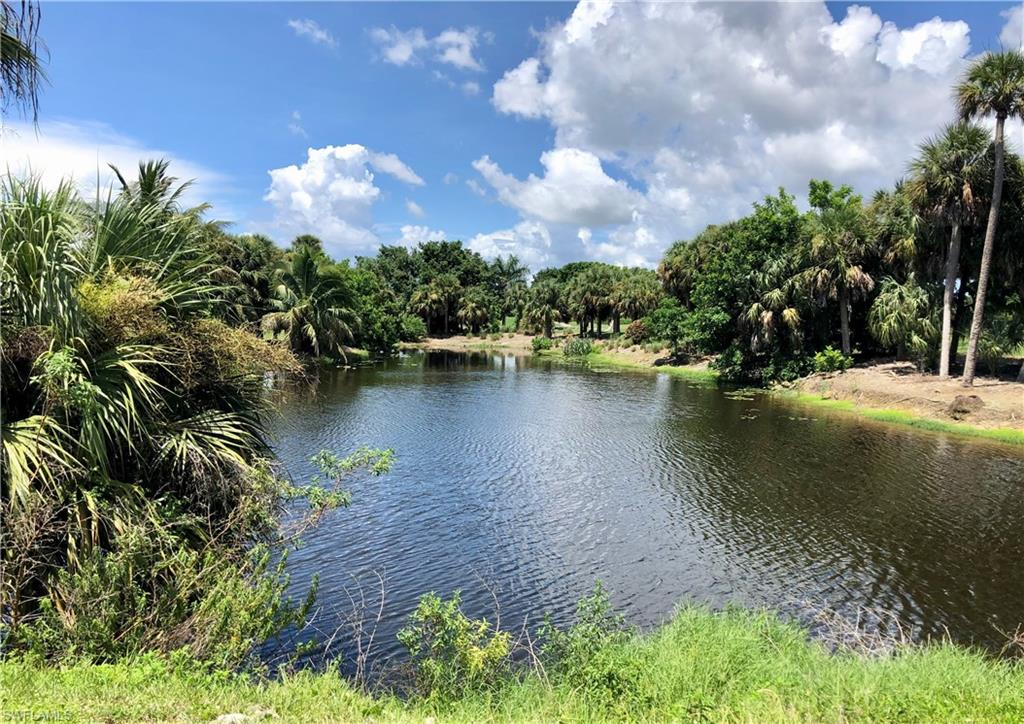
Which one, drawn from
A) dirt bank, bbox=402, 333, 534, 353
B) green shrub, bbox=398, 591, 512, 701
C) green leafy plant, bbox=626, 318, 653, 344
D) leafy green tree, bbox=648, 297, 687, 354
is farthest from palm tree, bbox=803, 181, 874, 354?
dirt bank, bbox=402, 333, 534, 353

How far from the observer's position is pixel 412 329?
8075 centimetres

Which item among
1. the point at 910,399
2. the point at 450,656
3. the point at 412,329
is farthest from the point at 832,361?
the point at 412,329

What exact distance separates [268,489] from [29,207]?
4187mm

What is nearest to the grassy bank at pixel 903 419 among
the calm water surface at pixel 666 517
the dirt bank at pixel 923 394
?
the dirt bank at pixel 923 394

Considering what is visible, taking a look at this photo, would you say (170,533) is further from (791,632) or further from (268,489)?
(791,632)

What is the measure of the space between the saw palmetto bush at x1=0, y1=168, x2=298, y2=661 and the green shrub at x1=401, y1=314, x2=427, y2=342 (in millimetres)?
71365

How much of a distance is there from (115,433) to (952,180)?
36.6m

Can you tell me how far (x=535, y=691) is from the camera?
7109mm

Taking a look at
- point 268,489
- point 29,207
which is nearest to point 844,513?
point 268,489

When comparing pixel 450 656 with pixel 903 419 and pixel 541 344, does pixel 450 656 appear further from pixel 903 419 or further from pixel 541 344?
pixel 541 344

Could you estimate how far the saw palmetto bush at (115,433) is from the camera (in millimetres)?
6383

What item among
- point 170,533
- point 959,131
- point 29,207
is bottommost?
→ point 170,533

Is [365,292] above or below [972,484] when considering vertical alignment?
above

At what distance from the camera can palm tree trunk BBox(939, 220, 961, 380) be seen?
32.0 metres
